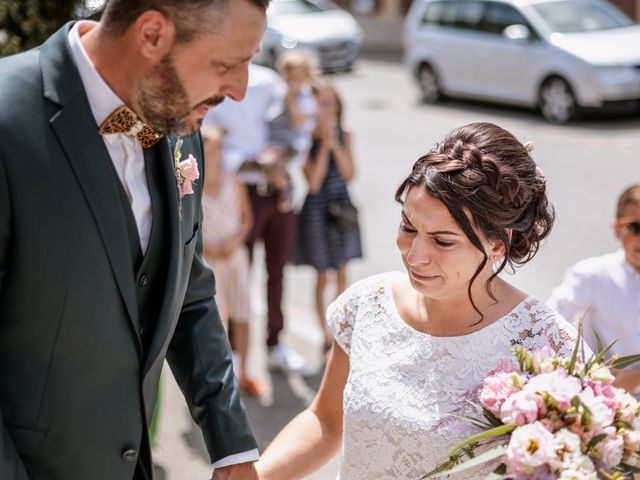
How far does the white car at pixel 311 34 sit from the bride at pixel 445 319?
658 inches

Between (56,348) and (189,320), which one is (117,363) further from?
(189,320)

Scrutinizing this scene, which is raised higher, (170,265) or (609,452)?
(170,265)

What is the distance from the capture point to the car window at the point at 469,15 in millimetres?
15242

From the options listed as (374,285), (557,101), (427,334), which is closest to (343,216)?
(374,285)

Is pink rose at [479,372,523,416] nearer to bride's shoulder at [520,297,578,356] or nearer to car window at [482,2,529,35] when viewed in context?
bride's shoulder at [520,297,578,356]

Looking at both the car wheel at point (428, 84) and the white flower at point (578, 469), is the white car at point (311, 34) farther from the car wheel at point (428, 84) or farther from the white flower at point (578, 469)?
the white flower at point (578, 469)

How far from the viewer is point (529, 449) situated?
91.1 inches

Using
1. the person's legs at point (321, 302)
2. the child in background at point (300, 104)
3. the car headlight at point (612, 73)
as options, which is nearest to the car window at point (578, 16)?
the car headlight at point (612, 73)

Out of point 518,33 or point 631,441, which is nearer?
point 631,441

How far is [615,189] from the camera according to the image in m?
10.9

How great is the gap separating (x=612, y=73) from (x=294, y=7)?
863 cm

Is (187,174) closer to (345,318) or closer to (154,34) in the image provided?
(154,34)

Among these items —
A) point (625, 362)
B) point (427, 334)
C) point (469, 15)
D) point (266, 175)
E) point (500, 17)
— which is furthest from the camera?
point (469, 15)

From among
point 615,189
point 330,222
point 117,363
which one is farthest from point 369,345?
point 615,189
